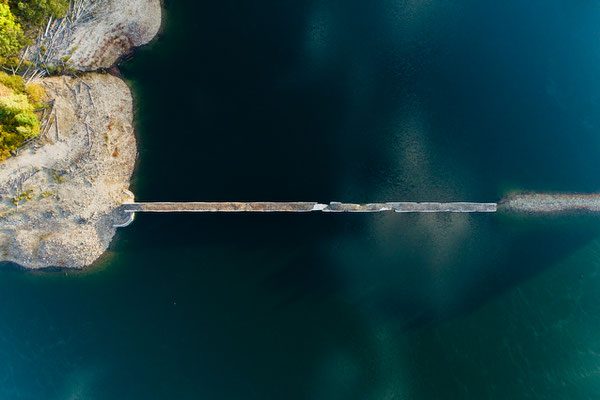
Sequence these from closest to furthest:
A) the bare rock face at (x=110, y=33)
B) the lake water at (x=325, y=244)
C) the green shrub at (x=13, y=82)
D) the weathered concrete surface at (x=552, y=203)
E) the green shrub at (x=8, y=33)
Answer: the green shrub at (x=8, y=33) → the green shrub at (x=13, y=82) → the bare rock face at (x=110, y=33) → the lake water at (x=325, y=244) → the weathered concrete surface at (x=552, y=203)

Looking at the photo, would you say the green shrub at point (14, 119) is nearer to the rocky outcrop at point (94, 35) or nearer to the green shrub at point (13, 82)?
the green shrub at point (13, 82)

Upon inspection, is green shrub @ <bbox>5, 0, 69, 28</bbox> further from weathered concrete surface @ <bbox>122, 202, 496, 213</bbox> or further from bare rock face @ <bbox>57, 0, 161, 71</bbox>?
weathered concrete surface @ <bbox>122, 202, 496, 213</bbox>

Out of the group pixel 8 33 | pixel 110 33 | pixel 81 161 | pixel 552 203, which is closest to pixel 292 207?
pixel 81 161

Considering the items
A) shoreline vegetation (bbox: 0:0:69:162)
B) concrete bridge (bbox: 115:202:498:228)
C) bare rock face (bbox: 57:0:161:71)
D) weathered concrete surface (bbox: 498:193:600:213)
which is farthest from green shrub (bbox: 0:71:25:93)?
weathered concrete surface (bbox: 498:193:600:213)

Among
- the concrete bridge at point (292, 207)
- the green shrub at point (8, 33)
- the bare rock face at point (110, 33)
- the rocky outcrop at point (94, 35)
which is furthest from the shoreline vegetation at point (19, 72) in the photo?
the concrete bridge at point (292, 207)

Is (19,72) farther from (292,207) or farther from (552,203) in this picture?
(552,203)

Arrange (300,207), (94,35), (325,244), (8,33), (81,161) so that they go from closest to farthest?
(8,33)
(81,161)
(94,35)
(300,207)
(325,244)
